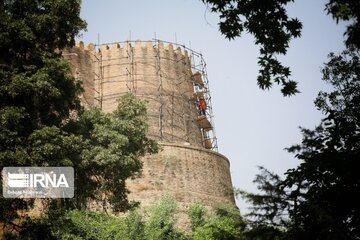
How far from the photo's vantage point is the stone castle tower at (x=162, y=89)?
2288 centimetres

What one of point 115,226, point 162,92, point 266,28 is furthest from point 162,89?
point 266,28

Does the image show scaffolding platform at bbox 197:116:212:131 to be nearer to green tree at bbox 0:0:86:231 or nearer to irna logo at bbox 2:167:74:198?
green tree at bbox 0:0:86:231

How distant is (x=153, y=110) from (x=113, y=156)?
47.9 ft

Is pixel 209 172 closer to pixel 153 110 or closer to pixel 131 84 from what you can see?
pixel 153 110

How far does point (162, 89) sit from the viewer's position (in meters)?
27.4

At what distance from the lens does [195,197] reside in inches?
817

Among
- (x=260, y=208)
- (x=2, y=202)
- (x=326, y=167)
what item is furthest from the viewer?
(x=2, y=202)

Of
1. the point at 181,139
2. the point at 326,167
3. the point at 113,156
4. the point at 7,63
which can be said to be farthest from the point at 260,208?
the point at 181,139

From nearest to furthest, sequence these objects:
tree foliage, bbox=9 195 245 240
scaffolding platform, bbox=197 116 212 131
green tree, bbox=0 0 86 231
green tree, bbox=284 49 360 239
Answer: green tree, bbox=284 49 360 239
green tree, bbox=0 0 86 231
tree foliage, bbox=9 195 245 240
scaffolding platform, bbox=197 116 212 131

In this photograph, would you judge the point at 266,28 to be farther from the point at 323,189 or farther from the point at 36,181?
the point at 36,181

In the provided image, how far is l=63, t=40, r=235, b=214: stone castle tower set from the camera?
22.9 meters

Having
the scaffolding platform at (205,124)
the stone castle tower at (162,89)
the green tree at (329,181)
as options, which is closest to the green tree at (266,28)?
the green tree at (329,181)

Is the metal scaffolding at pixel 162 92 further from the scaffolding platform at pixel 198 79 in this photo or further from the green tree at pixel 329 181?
the green tree at pixel 329 181

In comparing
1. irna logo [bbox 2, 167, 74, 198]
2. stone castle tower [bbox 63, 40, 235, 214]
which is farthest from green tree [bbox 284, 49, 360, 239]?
stone castle tower [bbox 63, 40, 235, 214]
